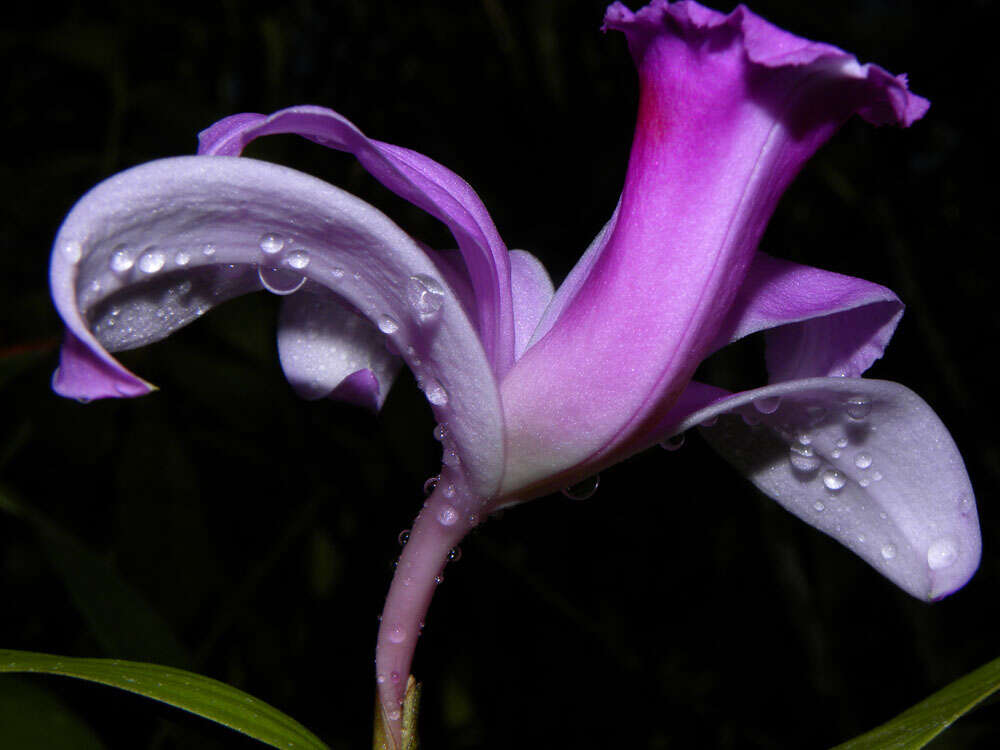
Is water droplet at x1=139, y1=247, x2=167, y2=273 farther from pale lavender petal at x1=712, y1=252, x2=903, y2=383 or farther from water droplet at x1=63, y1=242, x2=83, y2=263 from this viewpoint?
pale lavender petal at x1=712, y1=252, x2=903, y2=383

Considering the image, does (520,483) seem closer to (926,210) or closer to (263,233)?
(263,233)

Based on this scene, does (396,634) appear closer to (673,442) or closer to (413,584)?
(413,584)

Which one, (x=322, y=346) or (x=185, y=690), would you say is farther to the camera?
(x=322, y=346)

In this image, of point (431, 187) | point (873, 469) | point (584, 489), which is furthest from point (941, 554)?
point (431, 187)

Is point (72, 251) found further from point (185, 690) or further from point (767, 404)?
point (767, 404)

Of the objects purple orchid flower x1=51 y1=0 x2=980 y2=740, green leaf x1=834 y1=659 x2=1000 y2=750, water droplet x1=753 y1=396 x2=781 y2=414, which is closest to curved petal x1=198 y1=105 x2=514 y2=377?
purple orchid flower x1=51 y1=0 x2=980 y2=740

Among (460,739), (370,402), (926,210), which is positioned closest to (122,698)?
(370,402)

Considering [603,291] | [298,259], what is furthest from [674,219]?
[298,259]

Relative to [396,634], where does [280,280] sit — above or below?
above
